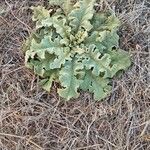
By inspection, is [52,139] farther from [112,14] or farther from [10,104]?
[112,14]

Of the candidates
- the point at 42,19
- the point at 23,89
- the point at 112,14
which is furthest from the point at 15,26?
the point at 112,14

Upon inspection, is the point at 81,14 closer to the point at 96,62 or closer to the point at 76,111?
the point at 96,62

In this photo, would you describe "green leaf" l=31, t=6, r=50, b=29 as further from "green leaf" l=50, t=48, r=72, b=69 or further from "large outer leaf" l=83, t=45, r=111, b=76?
"large outer leaf" l=83, t=45, r=111, b=76

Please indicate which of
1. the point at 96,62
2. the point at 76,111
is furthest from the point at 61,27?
the point at 76,111

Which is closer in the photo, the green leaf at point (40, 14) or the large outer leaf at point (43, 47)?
the large outer leaf at point (43, 47)

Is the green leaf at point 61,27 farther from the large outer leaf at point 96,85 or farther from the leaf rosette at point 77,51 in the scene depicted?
the large outer leaf at point 96,85

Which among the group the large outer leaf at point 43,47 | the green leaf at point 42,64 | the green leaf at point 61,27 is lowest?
the green leaf at point 42,64

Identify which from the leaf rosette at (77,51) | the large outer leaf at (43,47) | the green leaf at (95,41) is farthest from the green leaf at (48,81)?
the green leaf at (95,41)
